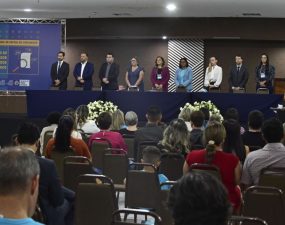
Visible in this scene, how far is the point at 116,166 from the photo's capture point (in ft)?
17.3

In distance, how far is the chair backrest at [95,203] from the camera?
12.2 ft

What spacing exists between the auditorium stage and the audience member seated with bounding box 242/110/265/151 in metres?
4.86

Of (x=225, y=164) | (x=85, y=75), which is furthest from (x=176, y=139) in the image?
(x=85, y=75)

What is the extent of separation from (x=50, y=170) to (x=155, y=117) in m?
3.20

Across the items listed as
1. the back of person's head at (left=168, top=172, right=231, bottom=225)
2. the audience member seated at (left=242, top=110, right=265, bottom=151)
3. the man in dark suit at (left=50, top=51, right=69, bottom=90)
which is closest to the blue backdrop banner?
the man in dark suit at (left=50, top=51, right=69, bottom=90)

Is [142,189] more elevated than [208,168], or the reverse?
[208,168]

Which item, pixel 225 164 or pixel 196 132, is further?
pixel 196 132

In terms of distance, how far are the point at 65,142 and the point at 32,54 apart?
8.50 metres

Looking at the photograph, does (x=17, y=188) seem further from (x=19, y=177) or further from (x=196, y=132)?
(x=196, y=132)

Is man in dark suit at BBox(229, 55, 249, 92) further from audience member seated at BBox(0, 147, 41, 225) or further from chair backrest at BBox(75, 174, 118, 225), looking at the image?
audience member seated at BBox(0, 147, 41, 225)

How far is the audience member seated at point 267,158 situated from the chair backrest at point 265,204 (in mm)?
844

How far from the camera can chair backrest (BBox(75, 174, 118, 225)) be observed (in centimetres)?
371

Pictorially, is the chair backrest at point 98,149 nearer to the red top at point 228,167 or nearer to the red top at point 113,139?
the red top at point 113,139

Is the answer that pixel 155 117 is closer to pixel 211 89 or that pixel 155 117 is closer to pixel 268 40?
pixel 211 89
